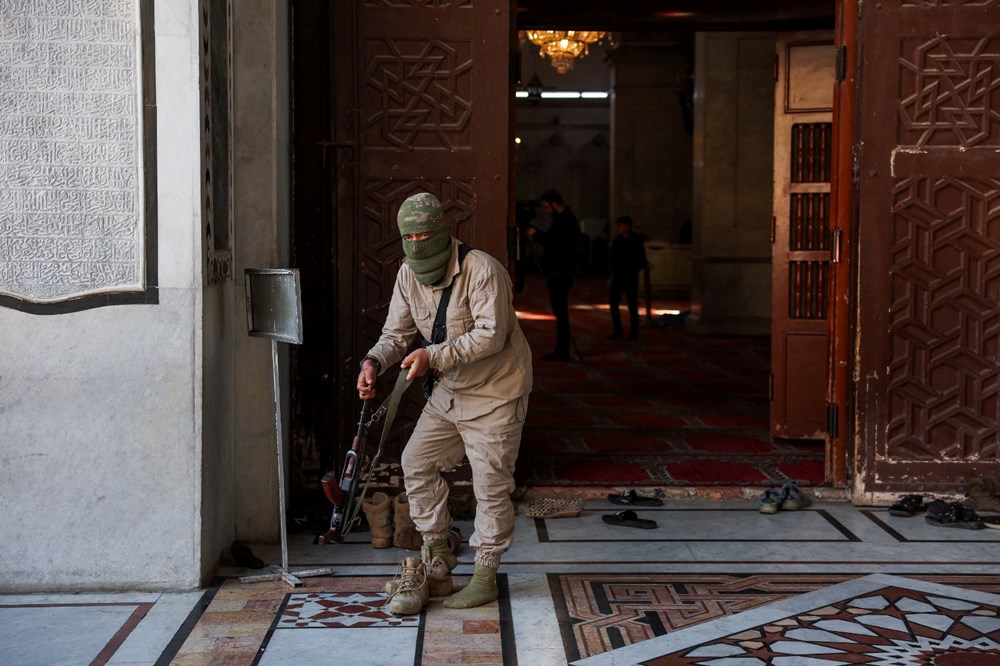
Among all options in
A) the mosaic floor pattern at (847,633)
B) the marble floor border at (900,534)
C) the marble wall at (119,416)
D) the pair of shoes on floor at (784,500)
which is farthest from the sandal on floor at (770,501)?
the marble wall at (119,416)

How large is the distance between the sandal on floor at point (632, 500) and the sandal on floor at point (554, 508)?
214mm

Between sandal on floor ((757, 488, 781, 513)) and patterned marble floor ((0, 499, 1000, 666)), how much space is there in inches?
9.6

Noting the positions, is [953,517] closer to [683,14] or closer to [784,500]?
[784,500]

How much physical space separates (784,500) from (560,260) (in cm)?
529

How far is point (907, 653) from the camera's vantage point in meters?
3.81

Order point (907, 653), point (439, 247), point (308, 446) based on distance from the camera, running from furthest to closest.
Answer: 1. point (308, 446)
2. point (439, 247)
3. point (907, 653)

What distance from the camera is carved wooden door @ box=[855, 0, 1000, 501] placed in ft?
18.1

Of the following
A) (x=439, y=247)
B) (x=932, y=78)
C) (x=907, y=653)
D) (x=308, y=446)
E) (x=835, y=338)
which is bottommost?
(x=907, y=653)

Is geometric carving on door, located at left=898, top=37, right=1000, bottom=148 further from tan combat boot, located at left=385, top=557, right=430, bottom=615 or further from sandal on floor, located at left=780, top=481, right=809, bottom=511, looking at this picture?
tan combat boot, located at left=385, top=557, right=430, bottom=615

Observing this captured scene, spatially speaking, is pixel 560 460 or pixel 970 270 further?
pixel 560 460

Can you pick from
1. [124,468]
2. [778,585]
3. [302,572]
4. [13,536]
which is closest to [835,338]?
[778,585]

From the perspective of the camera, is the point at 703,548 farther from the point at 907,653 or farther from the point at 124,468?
the point at 124,468

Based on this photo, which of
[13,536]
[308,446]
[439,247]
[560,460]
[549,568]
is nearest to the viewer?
[439,247]

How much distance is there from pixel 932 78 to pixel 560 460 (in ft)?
8.56
